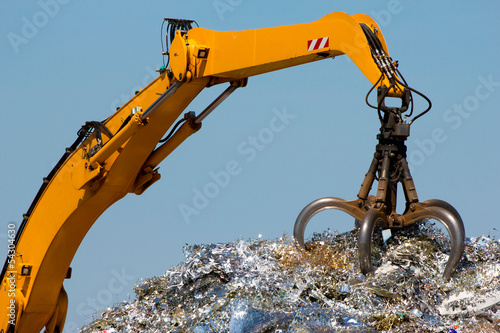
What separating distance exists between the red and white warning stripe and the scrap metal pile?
2.07 m

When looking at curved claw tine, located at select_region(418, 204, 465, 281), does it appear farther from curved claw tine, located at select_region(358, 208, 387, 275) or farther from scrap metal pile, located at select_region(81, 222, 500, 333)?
curved claw tine, located at select_region(358, 208, 387, 275)

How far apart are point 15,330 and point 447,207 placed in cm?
453

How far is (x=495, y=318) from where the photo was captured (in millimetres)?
7113

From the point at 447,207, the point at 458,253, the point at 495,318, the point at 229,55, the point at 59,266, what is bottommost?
the point at 495,318

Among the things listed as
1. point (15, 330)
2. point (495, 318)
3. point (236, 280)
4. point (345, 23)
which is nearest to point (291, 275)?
point (236, 280)

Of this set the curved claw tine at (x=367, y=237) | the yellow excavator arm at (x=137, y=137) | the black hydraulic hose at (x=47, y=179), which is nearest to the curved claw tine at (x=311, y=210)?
the curved claw tine at (x=367, y=237)

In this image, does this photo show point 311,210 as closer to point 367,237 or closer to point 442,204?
point 367,237

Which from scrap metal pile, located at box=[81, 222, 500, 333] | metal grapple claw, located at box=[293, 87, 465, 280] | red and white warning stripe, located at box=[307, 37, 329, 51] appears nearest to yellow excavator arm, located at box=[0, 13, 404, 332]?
red and white warning stripe, located at box=[307, 37, 329, 51]

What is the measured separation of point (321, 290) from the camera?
740 cm

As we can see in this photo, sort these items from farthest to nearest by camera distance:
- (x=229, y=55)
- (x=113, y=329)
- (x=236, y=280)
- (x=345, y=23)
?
(x=113, y=329)
(x=236, y=280)
(x=229, y=55)
(x=345, y=23)

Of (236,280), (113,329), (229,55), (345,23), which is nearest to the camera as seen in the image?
(345,23)

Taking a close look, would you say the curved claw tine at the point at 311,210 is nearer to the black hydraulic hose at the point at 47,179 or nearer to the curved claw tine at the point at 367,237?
the curved claw tine at the point at 367,237

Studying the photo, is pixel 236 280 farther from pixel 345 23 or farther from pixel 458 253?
pixel 345 23

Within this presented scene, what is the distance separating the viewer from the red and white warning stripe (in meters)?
6.85
